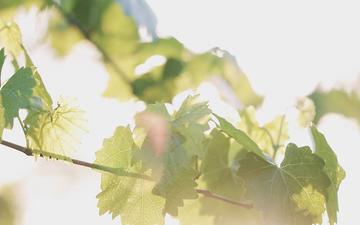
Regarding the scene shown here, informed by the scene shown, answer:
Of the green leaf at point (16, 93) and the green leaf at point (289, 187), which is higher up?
the green leaf at point (16, 93)

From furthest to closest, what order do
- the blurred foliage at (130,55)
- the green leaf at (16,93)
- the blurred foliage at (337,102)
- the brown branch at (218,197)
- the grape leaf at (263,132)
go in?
the blurred foliage at (337,102)
the blurred foliage at (130,55)
the grape leaf at (263,132)
the brown branch at (218,197)
the green leaf at (16,93)

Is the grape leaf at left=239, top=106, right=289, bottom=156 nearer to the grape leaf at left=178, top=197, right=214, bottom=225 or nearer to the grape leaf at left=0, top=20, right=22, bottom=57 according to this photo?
the grape leaf at left=178, top=197, right=214, bottom=225

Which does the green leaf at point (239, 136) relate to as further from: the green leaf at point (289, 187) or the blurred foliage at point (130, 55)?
the blurred foliage at point (130, 55)

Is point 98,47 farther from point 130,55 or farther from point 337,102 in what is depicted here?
point 337,102

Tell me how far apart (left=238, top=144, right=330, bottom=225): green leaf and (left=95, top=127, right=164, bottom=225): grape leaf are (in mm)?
83

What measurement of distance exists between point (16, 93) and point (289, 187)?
0.79ft

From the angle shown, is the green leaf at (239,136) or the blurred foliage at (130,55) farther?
the blurred foliage at (130,55)

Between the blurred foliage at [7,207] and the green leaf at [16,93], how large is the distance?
0.40m

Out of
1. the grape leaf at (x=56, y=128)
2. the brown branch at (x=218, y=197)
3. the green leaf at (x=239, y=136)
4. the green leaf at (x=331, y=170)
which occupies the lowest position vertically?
the brown branch at (x=218, y=197)

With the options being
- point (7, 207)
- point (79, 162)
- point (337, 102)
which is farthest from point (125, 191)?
point (337, 102)

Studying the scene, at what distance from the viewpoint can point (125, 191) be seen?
1.81ft

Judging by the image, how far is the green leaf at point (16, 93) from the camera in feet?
1.58

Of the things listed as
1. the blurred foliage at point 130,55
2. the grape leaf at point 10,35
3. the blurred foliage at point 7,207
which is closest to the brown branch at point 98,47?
the blurred foliage at point 130,55

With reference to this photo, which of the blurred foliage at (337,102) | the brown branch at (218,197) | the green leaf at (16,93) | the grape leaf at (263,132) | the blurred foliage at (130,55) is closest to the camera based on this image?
the green leaf at (16,93)
